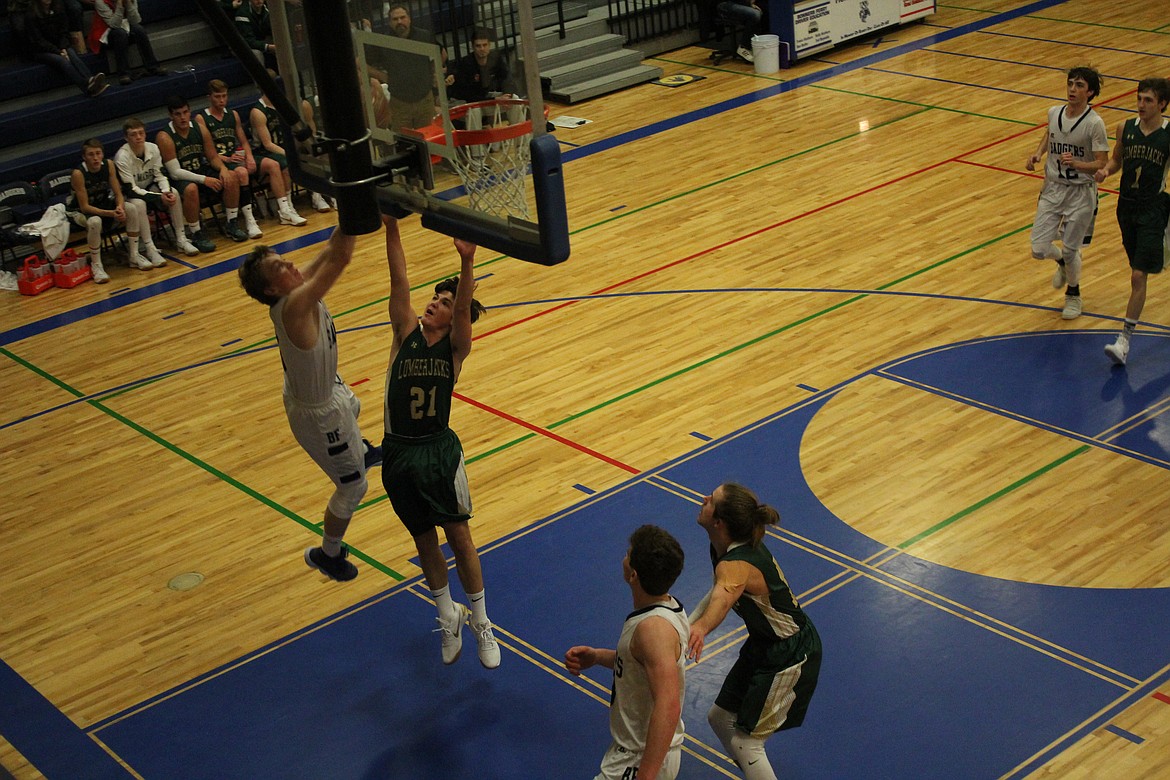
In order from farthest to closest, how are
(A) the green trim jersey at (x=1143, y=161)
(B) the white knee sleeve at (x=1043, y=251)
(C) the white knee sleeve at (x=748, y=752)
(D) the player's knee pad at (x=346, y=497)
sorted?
(B) the white knee sleeve at (x=1043, y=251) → (A) the green trim jersey at (x=1143, y=161) → (D) the player's knee pad at (x=346, y=497) → (C) the white knee sleeve at (x=748, y=752)

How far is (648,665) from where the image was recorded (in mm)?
4410

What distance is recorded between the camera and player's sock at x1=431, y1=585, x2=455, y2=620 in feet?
20.5

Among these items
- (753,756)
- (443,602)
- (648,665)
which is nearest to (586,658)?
(648,665)

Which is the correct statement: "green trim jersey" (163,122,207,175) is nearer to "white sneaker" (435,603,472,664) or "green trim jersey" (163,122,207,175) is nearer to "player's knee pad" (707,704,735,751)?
"white sneaker" (435,603,472,664)

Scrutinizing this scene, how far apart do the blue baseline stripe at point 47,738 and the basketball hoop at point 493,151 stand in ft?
10.6

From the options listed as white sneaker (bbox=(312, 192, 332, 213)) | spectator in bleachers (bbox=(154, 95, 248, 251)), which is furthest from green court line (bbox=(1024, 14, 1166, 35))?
spectator in bleachers (bbox=(154, 95, 248, 251))

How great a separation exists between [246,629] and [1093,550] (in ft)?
15.3

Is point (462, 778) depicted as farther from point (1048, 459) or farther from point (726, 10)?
point (726, 10)

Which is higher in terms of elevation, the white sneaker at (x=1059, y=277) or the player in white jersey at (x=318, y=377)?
the player in white jersey at (x=318, y=377)

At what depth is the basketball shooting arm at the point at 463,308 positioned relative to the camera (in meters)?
5.54

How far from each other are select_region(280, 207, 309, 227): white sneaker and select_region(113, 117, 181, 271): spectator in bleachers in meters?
1.06

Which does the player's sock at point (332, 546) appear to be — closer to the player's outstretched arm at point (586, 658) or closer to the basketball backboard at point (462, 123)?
the basketball backboard at point (462, 123)

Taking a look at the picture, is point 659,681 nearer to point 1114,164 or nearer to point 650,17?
point 1114,164

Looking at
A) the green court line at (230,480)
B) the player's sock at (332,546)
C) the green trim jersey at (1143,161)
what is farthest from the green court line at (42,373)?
the green trim jersey at (1143,161)
